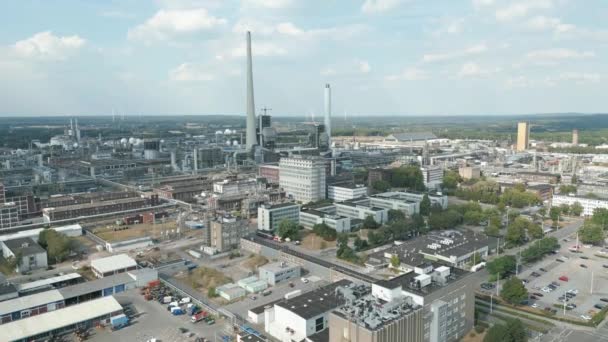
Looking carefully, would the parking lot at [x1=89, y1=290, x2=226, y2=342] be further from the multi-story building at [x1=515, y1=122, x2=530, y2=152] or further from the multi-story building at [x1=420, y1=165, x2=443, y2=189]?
the multi-story building at [x1=515, y1=122, x2=530, y2=152]

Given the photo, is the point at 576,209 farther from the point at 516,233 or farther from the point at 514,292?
the point at 514,292

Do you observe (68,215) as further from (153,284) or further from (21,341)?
(21,341)

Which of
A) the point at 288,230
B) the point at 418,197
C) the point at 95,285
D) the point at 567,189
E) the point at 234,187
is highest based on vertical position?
the point at 234,187

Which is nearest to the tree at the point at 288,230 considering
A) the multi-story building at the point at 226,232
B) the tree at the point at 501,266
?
the multi-story building at the point at 226,232

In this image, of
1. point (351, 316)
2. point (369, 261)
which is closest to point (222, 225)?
point (369, 261)

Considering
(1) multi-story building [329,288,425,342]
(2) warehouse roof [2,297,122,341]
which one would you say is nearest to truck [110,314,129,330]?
(2) warehouse roof [2,297,122,341]

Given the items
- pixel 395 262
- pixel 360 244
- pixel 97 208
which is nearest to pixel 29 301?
pixel 395 262
